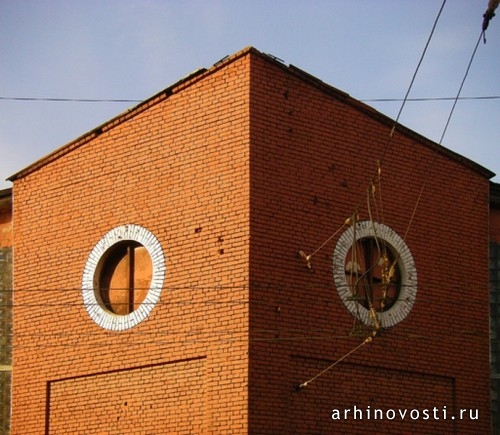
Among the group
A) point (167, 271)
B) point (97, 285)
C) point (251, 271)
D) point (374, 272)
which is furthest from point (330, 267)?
point (97, 285)

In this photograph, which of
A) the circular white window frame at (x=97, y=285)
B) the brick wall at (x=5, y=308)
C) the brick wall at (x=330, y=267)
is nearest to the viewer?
the brick wall at (x=330, y=267)

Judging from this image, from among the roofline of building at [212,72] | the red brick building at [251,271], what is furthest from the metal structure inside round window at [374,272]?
the roofline of building at [212,72]

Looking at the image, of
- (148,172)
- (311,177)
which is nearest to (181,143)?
(148,172)

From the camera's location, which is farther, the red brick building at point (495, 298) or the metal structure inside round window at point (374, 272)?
the red brick building at point (495, 298)

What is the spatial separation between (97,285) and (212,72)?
11.3 ft

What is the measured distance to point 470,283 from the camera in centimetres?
1895

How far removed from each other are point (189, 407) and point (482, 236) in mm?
5552

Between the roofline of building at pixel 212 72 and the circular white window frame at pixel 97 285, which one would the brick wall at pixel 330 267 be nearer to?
the roofline of building at pixel 212 72

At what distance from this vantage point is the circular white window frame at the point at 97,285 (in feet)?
57.4

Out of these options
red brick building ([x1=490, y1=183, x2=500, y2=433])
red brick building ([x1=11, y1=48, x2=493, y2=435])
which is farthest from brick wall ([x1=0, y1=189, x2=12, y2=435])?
red brick building ([x1=490, y1=183, x2=500, y2=433])

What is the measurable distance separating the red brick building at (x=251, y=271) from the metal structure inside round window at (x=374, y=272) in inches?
1.2

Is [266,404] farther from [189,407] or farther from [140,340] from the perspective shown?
[140,340]

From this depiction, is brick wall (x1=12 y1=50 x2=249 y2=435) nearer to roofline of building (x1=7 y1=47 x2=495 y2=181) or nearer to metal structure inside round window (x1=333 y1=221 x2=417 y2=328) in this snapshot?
roofline of building (x1=7 y1=47 x2=495 y2=181)

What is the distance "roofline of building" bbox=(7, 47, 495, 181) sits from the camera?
1742 cm
